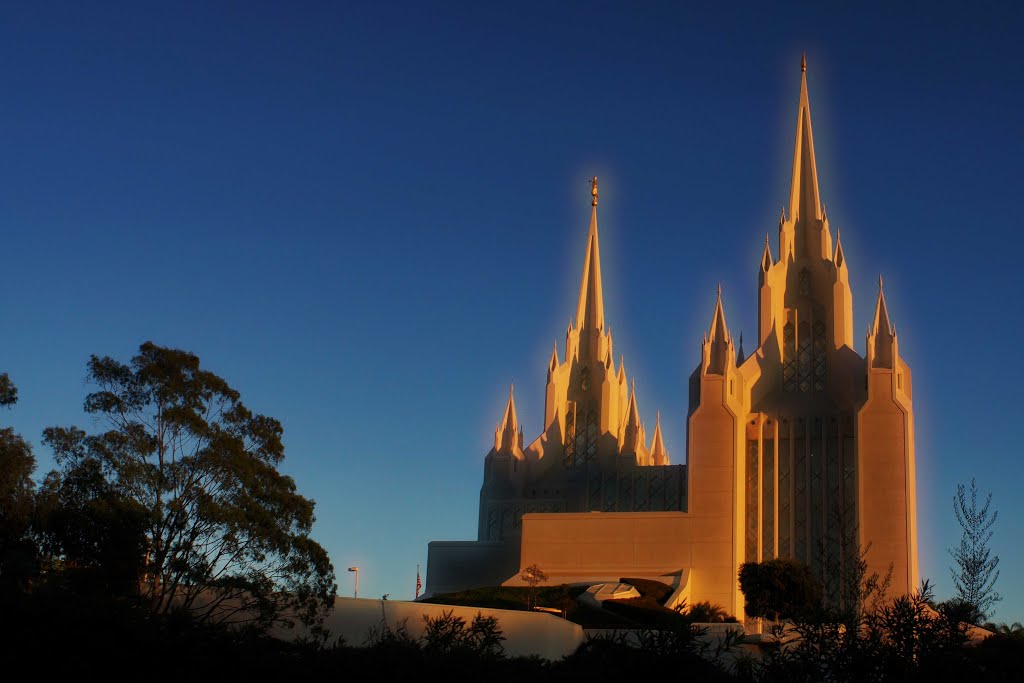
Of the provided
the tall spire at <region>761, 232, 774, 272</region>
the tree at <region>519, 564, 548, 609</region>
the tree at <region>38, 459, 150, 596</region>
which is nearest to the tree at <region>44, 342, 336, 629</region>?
the tree at <region>38, 459, 150, 596</region>

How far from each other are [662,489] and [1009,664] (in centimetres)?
4621

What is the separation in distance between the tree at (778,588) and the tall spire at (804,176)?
785 inches

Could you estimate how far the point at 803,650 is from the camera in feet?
35.3

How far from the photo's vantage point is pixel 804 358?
54219 mm

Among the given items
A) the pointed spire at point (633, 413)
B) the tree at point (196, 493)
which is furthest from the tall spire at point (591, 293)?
the tree at point (196, 493)

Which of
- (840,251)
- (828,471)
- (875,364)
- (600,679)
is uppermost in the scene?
(840,251)

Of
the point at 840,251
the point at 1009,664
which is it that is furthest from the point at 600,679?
the point at 840,251

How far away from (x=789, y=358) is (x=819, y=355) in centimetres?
125

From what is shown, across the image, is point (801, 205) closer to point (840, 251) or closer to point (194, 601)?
point (840, 251)

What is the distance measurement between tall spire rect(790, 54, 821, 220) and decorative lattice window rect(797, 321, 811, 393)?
544cm

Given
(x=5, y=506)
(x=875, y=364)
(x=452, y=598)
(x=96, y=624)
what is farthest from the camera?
(x=875, y=364)

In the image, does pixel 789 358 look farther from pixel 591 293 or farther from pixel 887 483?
pixel 591 293

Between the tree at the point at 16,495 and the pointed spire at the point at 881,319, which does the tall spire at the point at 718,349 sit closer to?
the pointed spire at the point at 881,319

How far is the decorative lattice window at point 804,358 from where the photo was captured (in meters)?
53.5
